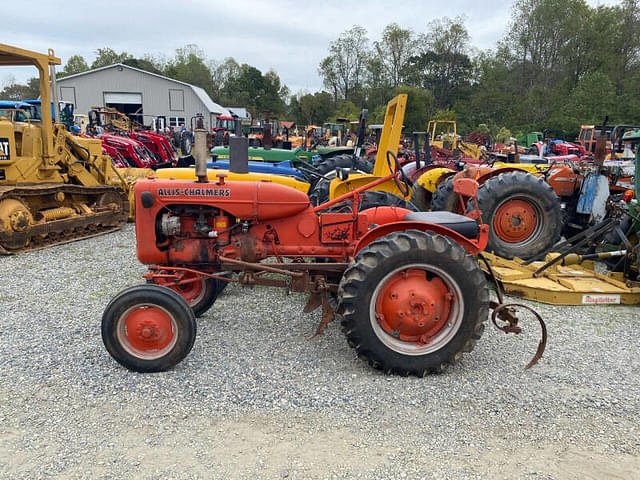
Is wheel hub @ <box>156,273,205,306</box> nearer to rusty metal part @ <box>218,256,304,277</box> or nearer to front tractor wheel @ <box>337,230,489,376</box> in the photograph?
rusty metal part @ <box>218,256,304,277</box>

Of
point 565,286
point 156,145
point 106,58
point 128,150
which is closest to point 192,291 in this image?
point 565,286

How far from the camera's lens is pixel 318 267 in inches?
149

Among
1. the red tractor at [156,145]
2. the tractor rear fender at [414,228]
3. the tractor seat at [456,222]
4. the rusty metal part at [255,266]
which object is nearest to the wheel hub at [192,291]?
the rusty metal part at [255,266]

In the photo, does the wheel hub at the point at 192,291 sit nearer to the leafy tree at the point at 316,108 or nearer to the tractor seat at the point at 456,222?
the tractor seat at the point at 456,222

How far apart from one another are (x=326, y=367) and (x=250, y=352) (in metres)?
0.63

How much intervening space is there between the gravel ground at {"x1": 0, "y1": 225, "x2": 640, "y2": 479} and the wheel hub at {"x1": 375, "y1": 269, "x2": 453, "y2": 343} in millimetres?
328

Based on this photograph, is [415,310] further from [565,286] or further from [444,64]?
[444,64]

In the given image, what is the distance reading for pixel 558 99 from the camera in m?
37.6

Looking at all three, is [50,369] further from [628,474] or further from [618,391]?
[618,391]

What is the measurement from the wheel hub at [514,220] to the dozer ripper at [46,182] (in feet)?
20.2

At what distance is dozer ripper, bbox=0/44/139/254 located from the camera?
6699mm

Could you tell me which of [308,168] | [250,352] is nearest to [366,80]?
[308,168]

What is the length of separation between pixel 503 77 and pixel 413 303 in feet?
144

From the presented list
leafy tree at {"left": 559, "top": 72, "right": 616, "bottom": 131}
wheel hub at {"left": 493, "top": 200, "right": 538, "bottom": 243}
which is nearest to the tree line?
leafy tree at {"left": 559, "top": 72, "right": 616, "bottom": 131}
